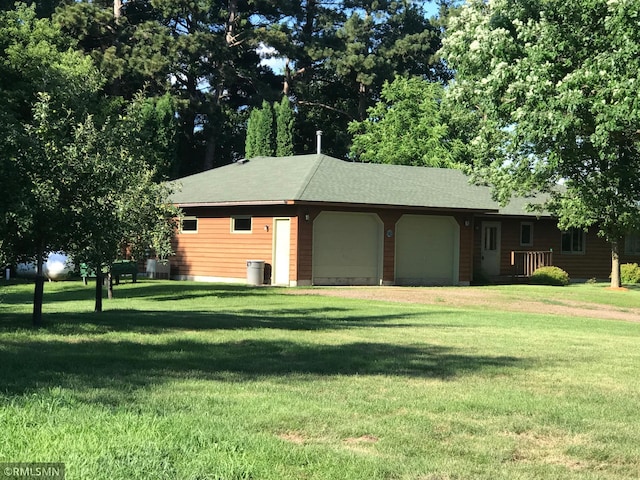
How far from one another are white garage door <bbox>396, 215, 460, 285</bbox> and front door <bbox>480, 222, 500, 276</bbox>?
11.2 feet

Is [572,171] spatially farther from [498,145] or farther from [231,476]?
[231,476]

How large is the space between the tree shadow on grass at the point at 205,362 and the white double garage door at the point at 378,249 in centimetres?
1492

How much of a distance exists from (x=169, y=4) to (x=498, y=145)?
93.9 ft

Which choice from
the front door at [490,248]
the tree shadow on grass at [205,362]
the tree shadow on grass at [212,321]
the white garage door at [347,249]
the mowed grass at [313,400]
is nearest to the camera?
the mowed grass at [313,400]

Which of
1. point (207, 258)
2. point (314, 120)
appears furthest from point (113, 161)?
point (314, 120)

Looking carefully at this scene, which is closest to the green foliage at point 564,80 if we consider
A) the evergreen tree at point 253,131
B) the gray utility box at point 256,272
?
the gray utility box at point 256,272

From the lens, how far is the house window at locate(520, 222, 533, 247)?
3184 cm

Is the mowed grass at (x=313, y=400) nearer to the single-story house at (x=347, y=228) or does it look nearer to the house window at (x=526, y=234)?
the single-story house at (x=347, y=228)

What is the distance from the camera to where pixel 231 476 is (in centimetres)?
432

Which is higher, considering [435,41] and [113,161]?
[435,41]

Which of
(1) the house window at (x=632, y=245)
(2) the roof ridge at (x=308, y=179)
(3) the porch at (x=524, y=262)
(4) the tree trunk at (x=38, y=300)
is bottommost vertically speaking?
(4) the tree trunk at (x=38, y=300)

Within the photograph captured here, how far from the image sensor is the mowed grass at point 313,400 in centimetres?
468

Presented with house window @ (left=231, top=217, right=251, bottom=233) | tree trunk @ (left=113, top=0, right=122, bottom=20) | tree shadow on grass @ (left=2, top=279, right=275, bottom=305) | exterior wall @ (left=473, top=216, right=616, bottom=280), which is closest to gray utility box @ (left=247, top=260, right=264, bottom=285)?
tree shadow on grass @ (left=2, top=279, right=275, bottom=305)

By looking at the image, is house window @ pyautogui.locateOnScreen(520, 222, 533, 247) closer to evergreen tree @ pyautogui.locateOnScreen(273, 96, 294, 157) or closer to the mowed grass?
evergreen tree @ pyautogui.locateOnScreen(273, 96, 294, 157)
